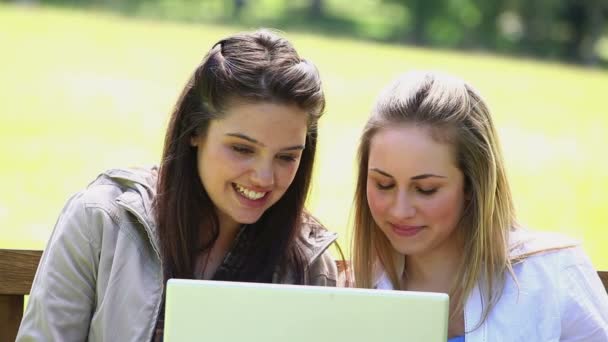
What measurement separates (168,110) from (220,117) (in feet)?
7.26

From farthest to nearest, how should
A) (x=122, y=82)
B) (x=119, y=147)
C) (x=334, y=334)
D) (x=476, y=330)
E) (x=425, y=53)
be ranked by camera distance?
(x=425, y=53) < (x=122, y=82) < (x=119, y=147) < (x=476, y=330) < (x=334, y=334)

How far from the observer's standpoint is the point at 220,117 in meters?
2.46

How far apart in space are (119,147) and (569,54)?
563 inches

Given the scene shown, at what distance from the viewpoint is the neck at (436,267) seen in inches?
99.1

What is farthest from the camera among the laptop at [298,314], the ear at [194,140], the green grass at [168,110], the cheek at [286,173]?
the green grass at [168,110]

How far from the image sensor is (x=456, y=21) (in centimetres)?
2239

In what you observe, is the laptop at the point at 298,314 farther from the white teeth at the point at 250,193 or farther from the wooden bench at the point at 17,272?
the wooden bench at the point at 17,272

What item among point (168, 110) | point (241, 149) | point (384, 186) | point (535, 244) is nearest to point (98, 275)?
point (241, 149)

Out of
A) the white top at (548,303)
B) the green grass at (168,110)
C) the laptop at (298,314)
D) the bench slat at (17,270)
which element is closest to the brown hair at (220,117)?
the bench slat at (17,270)

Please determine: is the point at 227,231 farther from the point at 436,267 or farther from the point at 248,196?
the point at 436,267

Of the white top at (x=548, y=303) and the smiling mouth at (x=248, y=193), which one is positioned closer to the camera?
the white top at (x=548, y=303)

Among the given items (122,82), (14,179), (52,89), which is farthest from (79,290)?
(122,82)

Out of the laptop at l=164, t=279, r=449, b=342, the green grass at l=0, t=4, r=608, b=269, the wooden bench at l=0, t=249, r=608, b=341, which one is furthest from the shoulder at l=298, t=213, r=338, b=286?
the green grass at l=0, t=4, r=608, b=269

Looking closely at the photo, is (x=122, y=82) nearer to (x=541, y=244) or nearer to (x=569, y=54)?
(x=541, y=244)
